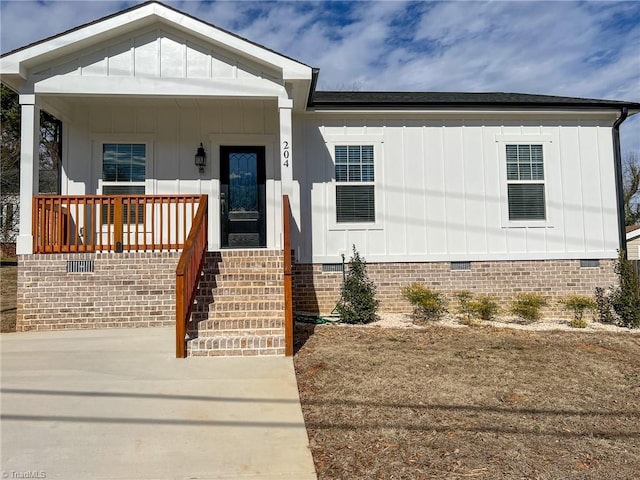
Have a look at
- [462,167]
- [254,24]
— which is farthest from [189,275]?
[254,24]

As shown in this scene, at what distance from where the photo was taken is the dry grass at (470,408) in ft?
8.56

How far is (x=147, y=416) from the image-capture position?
10.8 ft

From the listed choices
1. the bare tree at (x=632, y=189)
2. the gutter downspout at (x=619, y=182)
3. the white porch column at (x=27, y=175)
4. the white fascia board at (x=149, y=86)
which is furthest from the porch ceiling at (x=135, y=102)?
the bare tree at (x=632, y=189)

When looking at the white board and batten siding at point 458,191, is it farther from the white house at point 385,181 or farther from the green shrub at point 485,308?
the green shrub at point 485,308

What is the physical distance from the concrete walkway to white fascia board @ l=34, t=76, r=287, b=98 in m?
4.00

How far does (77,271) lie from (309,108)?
493 cm

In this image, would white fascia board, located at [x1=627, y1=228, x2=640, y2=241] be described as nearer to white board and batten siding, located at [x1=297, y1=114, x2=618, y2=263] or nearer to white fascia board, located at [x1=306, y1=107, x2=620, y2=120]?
white board and batten siding, located at [x1=297, y1=114, x2=618, y2=263]

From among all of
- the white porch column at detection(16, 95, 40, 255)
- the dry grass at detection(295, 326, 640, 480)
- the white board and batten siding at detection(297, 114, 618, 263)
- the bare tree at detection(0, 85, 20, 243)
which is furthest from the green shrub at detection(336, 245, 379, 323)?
the bare tree at detection(0, 85, 20, 243)

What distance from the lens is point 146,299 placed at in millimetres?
6574

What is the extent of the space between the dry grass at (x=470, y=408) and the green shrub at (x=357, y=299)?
4.29ft

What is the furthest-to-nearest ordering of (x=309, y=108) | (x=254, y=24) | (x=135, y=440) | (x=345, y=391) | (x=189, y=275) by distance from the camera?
(x=254, y=24) < (x=309, y=108) < (x=189, y=275) < (x=345, y=391) < (x=135, y=440)

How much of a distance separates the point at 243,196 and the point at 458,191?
4.31m

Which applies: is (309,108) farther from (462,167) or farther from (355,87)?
(355,87)

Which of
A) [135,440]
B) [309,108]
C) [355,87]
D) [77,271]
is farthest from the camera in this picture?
[355,87]
